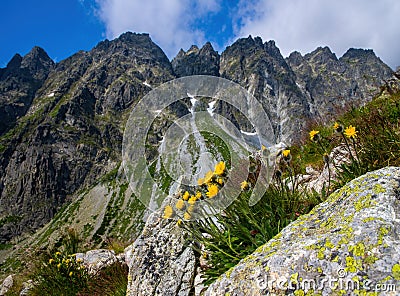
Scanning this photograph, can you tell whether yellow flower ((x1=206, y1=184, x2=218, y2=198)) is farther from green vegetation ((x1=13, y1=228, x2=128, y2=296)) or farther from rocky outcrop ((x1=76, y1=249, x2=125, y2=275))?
rocky outcrop ((x1=76, y1=249, x2=125, y2=275))

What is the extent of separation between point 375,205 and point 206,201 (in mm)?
2283

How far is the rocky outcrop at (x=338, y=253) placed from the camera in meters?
1.92

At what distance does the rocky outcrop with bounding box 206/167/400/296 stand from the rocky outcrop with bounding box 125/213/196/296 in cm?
262

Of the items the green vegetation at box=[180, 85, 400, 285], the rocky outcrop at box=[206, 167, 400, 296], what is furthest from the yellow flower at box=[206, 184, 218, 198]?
the rocky outcrop at box=[206, 167, 400, 296]

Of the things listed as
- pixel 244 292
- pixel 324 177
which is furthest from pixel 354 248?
pixel 324 177

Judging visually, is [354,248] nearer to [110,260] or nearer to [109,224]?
[110,260]

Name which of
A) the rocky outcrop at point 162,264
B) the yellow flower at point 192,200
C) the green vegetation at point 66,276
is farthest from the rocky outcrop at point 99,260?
the yellow flower at point 192,200

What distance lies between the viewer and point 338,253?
2.08m

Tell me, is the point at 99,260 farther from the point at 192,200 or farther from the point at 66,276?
the point at 192,200

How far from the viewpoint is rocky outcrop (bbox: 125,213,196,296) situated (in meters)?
4.95

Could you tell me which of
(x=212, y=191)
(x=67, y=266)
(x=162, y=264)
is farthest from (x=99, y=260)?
(x=212, y=191)

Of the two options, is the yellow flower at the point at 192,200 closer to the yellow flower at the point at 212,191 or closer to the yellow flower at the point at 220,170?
the yellow flower at the point at 212,191

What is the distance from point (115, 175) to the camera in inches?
6900

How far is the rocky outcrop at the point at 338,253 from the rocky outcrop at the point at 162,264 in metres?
2.62
